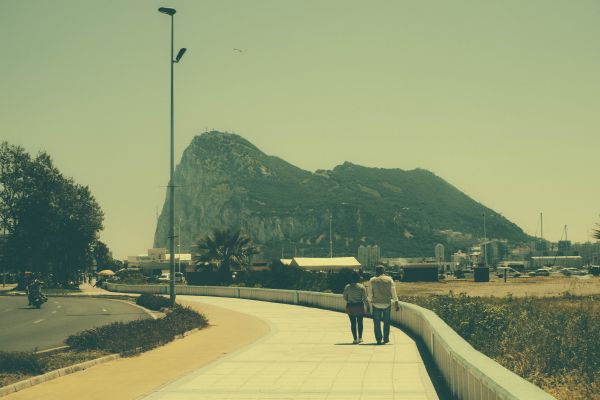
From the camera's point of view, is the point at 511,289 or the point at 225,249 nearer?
the point at 511,289

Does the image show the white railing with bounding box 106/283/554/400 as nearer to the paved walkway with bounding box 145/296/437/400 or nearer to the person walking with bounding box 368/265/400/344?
the paved walkway with bounding box 145/296/437/400

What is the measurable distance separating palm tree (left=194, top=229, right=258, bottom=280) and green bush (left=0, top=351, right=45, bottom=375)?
186ft

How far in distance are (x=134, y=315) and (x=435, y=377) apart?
23686 mm

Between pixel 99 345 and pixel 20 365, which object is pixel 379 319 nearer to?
pixel 99 345

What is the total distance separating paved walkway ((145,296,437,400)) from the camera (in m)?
12.1

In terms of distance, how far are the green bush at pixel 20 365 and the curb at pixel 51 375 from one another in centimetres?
23

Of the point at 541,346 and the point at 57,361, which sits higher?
the point at 541,346

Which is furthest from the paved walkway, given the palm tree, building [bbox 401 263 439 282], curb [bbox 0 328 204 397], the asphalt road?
building [bbox 401 263 439 282]

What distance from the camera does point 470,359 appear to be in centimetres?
923

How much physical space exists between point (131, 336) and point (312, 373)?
24.1ft

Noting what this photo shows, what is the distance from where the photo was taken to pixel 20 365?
1424 centimetres

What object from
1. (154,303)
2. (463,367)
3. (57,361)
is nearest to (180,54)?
(154,303)

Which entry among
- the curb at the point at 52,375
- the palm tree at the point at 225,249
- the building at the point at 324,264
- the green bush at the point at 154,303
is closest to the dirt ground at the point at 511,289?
the palm tree at the point at 225,249

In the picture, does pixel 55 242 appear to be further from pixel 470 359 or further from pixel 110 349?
pixel 470 359
